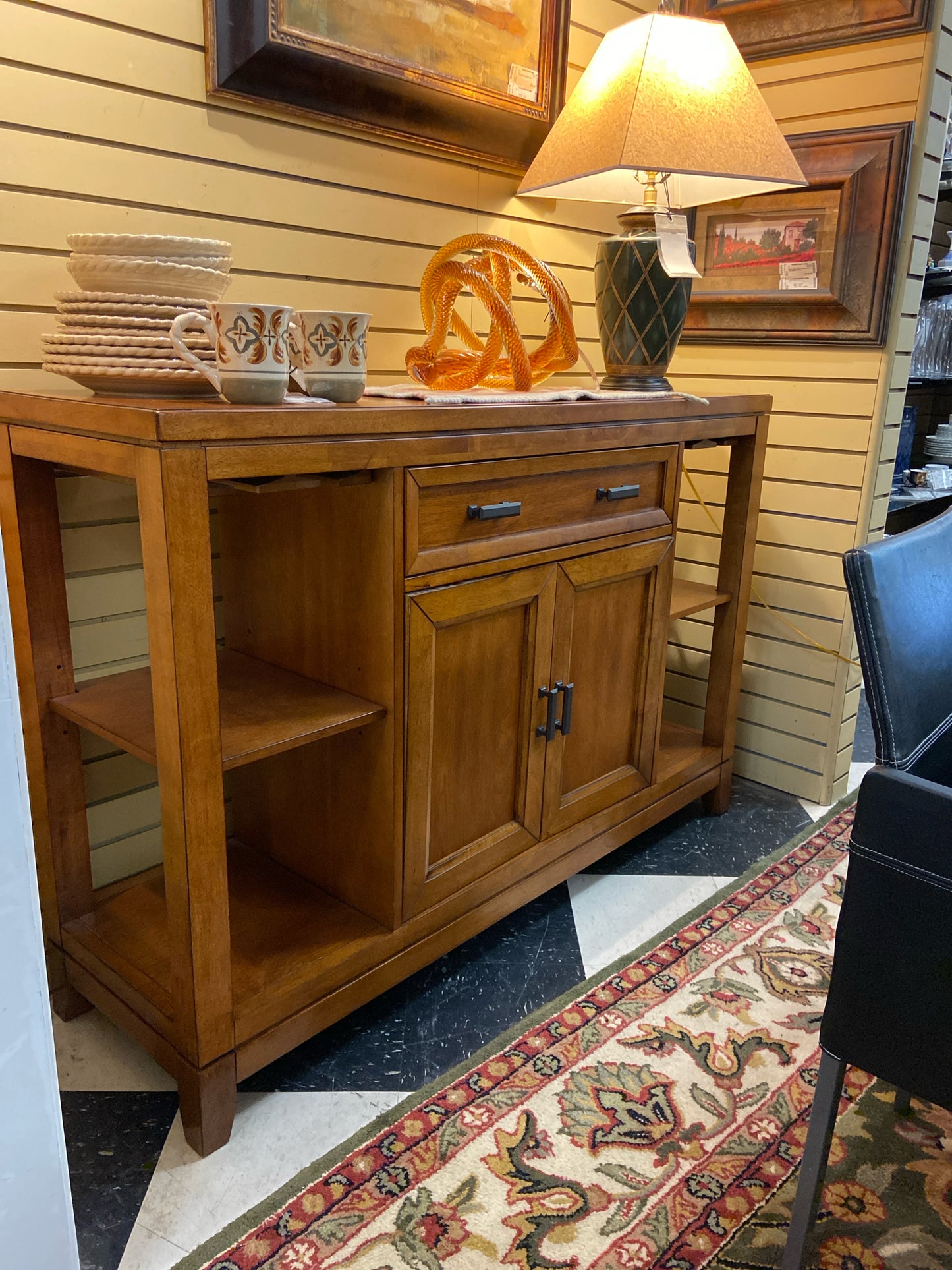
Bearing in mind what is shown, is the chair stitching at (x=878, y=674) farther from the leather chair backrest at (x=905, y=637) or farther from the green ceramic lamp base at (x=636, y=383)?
the green ceramic lamp base at (x=636, y=383)

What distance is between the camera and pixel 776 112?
7.30ft

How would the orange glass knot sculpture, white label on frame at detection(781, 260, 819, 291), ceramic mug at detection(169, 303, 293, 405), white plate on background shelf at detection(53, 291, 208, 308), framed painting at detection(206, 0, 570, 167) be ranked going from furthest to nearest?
white label on frame at detection(781, 260, 819, 291), the orange glass knot sculpture, framed painting at detection(206, 0, 570, 167), white plate on background shelf at detection(53, 291, 208, 308), ceramic mug at detection(169, 303, 293, 405)

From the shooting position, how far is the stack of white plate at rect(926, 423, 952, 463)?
329cm

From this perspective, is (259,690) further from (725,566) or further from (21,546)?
(725,566)

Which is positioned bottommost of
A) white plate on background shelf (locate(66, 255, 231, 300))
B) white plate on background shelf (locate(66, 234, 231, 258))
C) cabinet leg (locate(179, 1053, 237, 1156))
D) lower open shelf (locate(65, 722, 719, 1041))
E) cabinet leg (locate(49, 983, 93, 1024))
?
cabinet leg (locate(49, 983, 93, 1024))

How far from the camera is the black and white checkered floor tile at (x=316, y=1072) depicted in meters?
1.19

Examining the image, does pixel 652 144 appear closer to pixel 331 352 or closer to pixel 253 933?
pixel 331 352

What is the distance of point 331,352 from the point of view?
1.25 metres

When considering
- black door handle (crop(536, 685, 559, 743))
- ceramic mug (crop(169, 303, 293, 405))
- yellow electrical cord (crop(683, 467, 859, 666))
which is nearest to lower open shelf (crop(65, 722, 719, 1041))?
black door handle (crop(536, 685, 559, 743))

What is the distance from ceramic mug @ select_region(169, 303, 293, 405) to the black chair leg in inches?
39.6

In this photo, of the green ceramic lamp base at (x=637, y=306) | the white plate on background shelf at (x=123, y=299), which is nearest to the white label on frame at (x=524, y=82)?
the green ceramic lamp base at (x=637, y=306)

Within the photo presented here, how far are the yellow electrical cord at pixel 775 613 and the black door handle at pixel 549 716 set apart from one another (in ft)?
2.89

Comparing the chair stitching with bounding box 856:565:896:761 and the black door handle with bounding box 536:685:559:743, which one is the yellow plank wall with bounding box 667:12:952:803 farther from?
the chair stitching with bounding box 856:565:896:761

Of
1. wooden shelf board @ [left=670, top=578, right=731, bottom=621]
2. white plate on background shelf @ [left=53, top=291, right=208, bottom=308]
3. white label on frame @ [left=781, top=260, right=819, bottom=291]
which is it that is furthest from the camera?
white label on frame @ [left=781, top=260, right=819, bottom=291]
